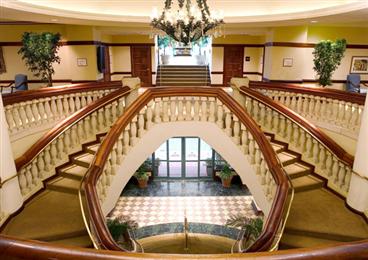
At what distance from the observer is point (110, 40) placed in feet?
39.7

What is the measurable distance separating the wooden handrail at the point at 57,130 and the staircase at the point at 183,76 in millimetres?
7416

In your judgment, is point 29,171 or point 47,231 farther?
point 29,171

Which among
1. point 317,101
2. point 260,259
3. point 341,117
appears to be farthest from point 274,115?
point 260,259

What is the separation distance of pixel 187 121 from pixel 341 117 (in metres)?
2.50

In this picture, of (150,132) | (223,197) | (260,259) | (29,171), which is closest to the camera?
(260,259)

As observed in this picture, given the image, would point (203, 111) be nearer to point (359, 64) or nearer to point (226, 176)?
point (226, 176)

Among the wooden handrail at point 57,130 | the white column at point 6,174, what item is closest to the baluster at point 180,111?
the wooden handrail at point 57,130

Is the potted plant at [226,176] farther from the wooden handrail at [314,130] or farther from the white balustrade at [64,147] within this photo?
the white balustrade at [64,147]

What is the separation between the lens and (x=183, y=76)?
13.1 meters

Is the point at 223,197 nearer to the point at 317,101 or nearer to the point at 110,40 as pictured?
the point at 317,101

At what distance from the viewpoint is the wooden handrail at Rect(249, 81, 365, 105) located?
4293mm

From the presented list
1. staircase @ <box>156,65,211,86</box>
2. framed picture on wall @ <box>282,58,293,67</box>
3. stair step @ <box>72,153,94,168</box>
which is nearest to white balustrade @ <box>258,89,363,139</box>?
stair step @ <box>72,153,94,168</box>

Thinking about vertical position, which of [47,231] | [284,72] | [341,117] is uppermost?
[284,72]

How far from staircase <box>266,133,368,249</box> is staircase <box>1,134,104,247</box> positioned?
2.39 metres
